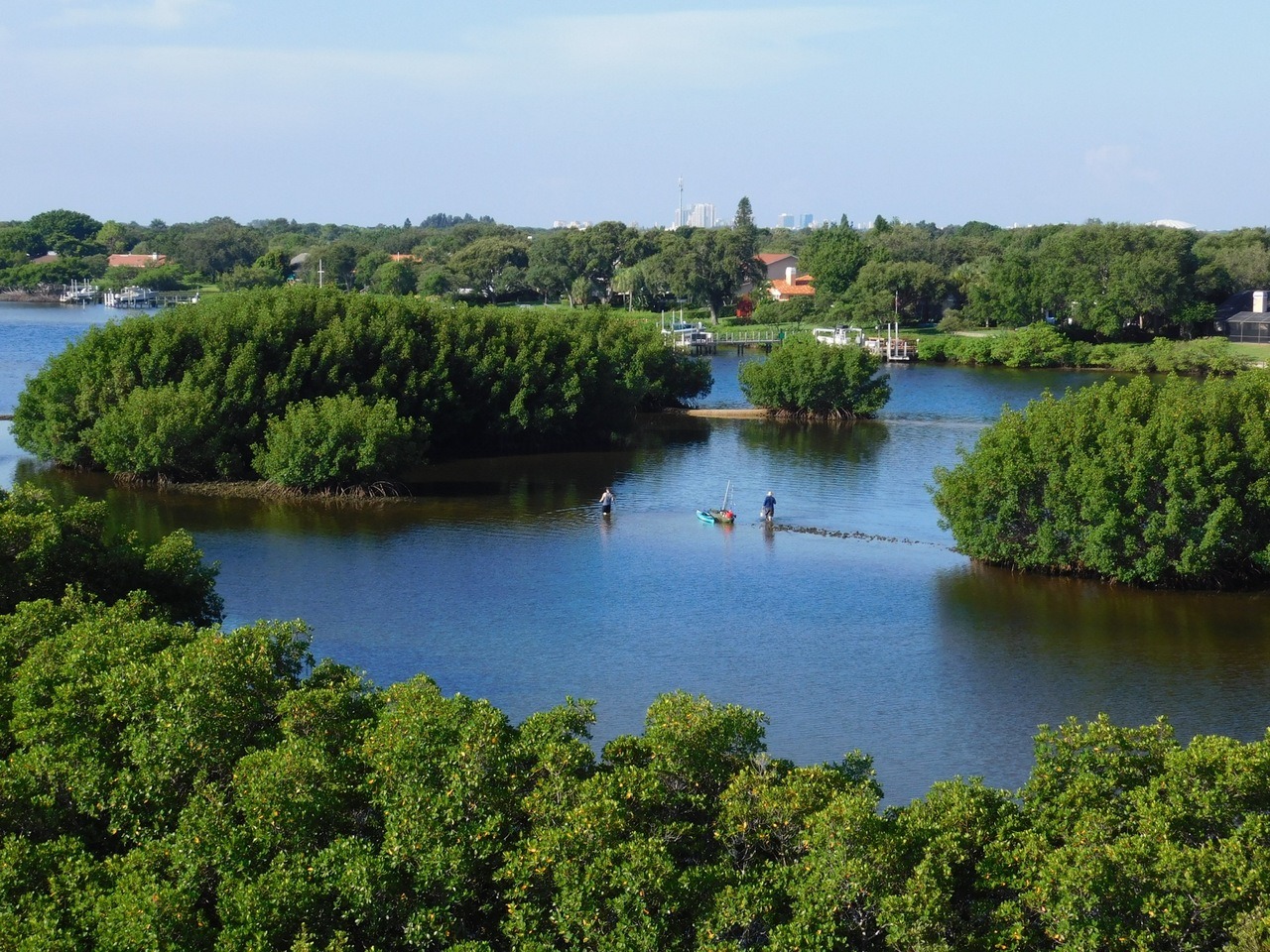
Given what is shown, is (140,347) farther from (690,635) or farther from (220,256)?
(220,256)

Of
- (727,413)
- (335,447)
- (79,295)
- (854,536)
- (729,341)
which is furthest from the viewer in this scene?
(79,295)

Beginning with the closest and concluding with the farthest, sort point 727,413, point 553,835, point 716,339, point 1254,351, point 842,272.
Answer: point 553,835 < point 727,413 < point 1254,351 < point 716,339 < point 842,272

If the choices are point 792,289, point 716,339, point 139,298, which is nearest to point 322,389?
point 716,339

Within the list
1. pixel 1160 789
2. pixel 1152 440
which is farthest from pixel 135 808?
pixel 1152 440

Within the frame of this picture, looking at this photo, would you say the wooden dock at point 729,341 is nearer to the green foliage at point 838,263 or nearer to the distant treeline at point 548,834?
the green foliage at point 838,263

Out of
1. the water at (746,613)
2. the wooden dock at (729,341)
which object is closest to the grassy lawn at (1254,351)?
the wooden dock at (729,341)

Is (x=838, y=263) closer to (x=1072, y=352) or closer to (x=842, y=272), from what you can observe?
(x=842, y=272)
